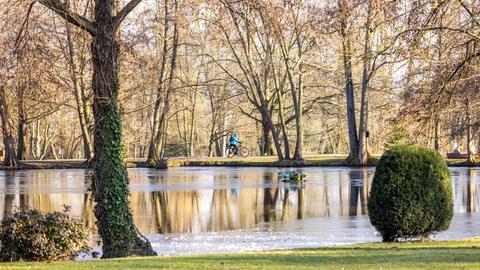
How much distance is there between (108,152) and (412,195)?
227 inches

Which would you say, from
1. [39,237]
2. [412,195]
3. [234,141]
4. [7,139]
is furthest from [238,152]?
[39,237]

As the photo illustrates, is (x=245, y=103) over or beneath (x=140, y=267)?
over

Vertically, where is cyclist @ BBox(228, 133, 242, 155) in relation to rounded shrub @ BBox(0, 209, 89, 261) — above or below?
above

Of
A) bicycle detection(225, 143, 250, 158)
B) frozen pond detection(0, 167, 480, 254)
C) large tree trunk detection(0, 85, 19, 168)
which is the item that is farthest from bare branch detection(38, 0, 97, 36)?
bicycle detection(225, 143, 250, 158)

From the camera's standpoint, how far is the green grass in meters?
10.9

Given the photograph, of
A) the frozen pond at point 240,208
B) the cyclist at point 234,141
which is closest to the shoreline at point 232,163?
the cyclist at point 234,141

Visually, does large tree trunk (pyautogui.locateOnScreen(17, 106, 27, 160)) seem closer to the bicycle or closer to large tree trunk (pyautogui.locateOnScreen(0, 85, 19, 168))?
large tree trunk (pyautogui.locateOnScreen(0, 85, 19, 168))

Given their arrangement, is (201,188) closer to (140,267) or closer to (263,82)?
(140,267)

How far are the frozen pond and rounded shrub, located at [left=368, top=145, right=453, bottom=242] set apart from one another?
1804 mm

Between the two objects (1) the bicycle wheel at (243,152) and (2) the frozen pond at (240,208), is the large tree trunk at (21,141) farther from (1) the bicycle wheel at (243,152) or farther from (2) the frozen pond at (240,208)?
(2) the frozen pond at (240,208)

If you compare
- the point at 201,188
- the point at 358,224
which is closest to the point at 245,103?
the point at 201,188

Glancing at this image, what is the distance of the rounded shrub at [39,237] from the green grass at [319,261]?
1.28m

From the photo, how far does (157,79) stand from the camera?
58438mm

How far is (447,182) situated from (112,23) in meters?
6.95
